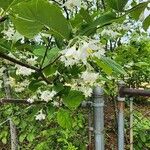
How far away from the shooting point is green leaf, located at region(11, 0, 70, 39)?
0.74 metres

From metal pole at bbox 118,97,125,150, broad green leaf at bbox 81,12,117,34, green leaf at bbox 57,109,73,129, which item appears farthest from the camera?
metal pole at bbox 118,97,125,150

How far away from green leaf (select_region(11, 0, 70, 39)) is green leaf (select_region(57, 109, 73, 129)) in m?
0.72

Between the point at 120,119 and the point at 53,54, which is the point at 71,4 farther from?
the point at 120,119

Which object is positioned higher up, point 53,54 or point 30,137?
point 30,137

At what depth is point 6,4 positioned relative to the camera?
2.55 ft

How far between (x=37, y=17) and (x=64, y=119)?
2.71ft

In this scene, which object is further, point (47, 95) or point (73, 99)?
point (47, 95)

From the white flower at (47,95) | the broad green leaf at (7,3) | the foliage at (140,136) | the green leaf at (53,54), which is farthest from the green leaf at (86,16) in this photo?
the foliage at (140,136)

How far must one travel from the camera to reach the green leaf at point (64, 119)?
5.00ft

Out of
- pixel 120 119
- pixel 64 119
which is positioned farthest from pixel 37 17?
pixel 120 119

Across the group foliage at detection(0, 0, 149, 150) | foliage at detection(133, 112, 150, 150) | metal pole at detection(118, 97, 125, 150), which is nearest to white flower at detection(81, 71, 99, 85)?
foliage at detection(0, 0, 149, 150)

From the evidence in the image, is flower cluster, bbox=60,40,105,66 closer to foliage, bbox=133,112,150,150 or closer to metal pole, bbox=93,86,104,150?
metal pole, bbox=93,86,104,150

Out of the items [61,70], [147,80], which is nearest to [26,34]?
[61,70]

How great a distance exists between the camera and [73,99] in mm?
1257
